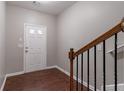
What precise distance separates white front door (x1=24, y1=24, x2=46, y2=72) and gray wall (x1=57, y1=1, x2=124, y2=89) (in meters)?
0.79

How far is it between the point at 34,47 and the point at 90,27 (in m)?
2.66

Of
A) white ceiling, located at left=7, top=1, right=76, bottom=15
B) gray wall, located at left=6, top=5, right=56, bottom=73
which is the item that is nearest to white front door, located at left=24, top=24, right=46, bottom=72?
gray wall, located at left=6, top=5, right=56, bottom=73

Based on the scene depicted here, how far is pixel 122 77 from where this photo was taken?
7.23ft

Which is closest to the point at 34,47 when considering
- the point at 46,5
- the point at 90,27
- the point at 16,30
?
the point at 16,30

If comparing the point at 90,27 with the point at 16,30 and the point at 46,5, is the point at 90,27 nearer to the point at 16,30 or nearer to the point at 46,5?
the point at 46,5

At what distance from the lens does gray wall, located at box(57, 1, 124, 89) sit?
2.34m

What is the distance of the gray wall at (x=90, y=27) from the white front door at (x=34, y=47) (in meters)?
0.79

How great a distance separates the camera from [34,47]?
4.82 meters

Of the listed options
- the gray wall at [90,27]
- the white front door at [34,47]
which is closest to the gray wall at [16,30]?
the white front door at [34,47]

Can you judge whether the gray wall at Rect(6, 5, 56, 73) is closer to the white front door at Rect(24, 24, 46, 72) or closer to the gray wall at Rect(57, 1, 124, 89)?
the white front door at Rect(24, 24, 46, 72)

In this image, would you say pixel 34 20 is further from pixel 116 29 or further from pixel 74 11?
pixel 116 29

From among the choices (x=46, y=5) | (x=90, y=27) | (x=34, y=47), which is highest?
(x=46, y=5)

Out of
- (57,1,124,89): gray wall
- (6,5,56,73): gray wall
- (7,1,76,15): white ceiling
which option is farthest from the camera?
(6,5,56,73): gray wall

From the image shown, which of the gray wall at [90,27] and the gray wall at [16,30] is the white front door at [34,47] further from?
the gray wall at [90,27]
